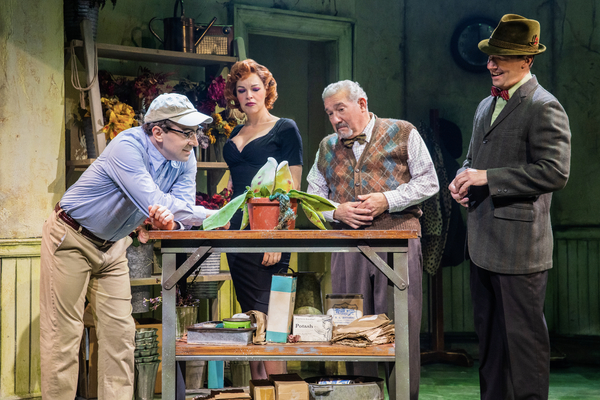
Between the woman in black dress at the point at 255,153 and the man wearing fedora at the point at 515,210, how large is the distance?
3.24 feet

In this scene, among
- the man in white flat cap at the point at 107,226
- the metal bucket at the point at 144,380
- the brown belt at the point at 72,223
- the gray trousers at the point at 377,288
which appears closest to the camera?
the man in white flat cap at the point at 107,226

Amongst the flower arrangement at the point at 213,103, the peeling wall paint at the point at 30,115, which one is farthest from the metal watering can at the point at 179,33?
the peeling wall paint at the point at 30,115

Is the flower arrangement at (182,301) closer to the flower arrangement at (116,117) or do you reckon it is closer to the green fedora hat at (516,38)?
the flower arrangement at (116,117)

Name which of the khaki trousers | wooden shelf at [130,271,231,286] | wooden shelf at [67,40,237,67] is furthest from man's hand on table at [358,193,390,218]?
wooden shelf at [67,40,237,67]

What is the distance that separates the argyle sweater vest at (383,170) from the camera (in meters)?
3.04

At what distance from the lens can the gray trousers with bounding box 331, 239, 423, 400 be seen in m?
2.98

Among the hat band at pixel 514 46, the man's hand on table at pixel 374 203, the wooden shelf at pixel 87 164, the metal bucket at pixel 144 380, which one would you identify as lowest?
the metal bucket at pixel 144 380

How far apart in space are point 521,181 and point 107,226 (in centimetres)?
183

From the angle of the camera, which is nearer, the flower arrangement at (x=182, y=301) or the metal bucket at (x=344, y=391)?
the metal bucket at (x=344, y=391)

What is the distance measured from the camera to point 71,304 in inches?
123

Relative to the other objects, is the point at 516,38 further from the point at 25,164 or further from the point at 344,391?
the point at 25,164

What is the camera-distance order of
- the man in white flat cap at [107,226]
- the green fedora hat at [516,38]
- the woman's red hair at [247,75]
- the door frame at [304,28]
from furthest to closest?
1. the door frame at [304,28]
2. the woman's red hair at [247,75]
3. the man in white flat cap at [107,226]
4. the green fedora hat at [516,38]

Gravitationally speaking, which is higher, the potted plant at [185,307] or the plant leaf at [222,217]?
the plant leaf at [222,217]

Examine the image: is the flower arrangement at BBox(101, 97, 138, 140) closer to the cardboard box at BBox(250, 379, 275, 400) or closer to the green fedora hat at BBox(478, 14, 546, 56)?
the cardboard box at BBox(250, 379, 275, 400)
